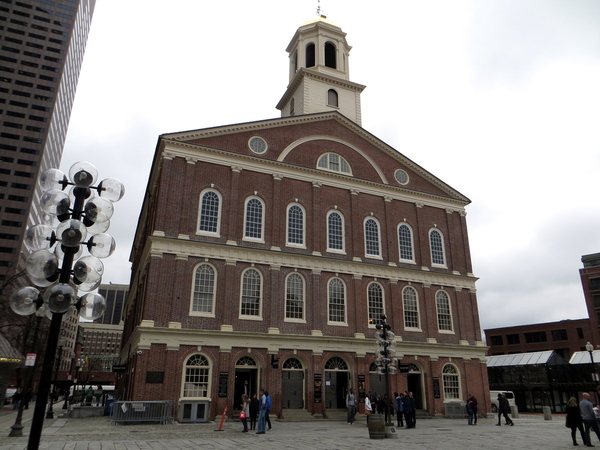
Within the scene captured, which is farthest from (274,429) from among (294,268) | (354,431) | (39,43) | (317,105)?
(39,43)

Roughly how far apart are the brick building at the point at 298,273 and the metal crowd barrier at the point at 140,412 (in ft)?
2.69

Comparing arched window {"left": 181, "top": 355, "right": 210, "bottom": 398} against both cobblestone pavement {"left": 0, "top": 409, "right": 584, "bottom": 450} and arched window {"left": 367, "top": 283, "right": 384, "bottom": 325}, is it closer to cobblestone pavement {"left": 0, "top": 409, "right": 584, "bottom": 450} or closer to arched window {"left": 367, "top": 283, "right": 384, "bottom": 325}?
cobblestone pavement {"left": 0, "top": 409, "right": 584, "bottom": 450}

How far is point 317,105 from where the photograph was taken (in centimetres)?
4059

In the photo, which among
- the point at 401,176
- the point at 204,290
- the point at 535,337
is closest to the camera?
the point at 204,290

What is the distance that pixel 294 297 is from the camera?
101ft

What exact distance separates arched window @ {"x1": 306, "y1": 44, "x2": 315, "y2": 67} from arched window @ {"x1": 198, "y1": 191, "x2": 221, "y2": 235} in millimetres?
19407

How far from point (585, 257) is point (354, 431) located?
85467 millimetres

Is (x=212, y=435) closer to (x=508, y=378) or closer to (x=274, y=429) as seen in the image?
(x=274, y=429)

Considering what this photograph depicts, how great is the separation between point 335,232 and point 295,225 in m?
3.13

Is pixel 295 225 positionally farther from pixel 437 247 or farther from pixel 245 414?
pixel 245 414

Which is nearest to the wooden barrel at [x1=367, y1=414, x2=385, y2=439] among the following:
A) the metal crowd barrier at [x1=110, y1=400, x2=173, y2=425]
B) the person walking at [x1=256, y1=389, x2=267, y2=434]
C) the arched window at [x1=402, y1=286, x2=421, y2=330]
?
the person walking at [x1=256, y1=389, x2=267, y2=434]

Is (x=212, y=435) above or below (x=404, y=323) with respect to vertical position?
below

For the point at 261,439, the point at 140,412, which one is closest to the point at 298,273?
the point at 140,412

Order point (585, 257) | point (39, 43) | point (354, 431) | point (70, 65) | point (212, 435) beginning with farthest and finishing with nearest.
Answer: point (70, 65), point (39, 43), point (585, 257), point (354, 431), point (212, 435)
